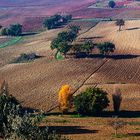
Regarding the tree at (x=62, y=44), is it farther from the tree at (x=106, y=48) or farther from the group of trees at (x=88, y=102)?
the group of trees at (x=88, y=102)

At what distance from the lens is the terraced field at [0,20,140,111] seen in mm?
83738

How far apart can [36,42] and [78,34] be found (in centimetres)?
1754

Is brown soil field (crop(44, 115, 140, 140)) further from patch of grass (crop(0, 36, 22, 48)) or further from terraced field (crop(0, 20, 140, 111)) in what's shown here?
patch of grass (crop(0, 36, 22, 48))

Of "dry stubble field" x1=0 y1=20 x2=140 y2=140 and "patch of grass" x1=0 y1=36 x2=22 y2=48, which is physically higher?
"patch of grass" x1=0 y1=36 x2=22 y2=48

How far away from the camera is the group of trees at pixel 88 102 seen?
68625 millimetres

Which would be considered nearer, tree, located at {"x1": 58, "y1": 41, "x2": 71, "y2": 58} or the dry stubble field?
the dry stubble field

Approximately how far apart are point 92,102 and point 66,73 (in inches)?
1263

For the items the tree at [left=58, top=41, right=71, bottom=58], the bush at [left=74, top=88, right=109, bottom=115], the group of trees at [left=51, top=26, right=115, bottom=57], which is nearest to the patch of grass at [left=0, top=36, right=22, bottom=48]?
the group of trees at [left=51, top=26, right=115, bottom=57]

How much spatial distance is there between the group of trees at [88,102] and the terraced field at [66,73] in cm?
513

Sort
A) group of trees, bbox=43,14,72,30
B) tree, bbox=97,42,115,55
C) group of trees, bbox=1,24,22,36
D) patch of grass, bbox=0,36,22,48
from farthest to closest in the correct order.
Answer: group of trees, bbox=43,14,72,30, group of trees, bbox=1,24,22,36, patch of grass, bbox=0,36,22,48, tree, bbox=97,42,115,55

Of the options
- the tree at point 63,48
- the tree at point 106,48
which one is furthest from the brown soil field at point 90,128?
the tree at point 106,48

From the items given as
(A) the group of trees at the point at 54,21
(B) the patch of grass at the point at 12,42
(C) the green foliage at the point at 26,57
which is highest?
(A) the group of trees at the point at 54,21

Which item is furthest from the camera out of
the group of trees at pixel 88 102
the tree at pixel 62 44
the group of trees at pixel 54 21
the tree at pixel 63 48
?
the group of trees at pixel 54 21

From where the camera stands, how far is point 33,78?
96.9 meters
